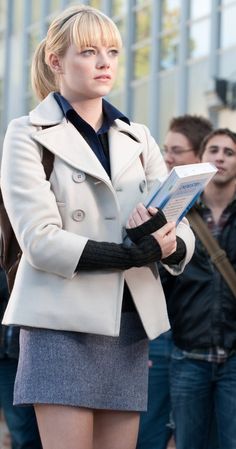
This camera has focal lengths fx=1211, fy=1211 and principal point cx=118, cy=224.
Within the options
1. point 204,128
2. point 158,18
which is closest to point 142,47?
point 158,18

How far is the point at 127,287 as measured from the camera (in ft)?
13.3

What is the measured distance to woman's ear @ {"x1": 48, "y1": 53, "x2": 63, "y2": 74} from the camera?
13.6 ft

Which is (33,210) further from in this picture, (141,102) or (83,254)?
(141,102)

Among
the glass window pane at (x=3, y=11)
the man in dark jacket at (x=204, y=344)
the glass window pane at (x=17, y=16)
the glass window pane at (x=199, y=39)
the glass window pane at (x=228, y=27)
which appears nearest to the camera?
the man in dark jacket at (x=204, y=344)

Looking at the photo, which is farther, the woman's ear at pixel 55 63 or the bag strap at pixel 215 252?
the bag strap at pixel 215 252

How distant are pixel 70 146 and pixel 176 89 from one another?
19662 millimetres

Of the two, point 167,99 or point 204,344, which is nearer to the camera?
point 204,344

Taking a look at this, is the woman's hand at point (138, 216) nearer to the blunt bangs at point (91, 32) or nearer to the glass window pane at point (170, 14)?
the blunt bangs at point (91, 32)

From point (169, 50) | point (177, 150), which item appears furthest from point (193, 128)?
point (169, 50)

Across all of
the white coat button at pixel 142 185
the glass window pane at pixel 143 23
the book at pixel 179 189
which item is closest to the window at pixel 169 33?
the glass window pane at pixel 143 23

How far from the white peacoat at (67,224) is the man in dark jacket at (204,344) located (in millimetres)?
1649

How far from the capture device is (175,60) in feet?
77.8

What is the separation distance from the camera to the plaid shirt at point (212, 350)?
5.72 meters

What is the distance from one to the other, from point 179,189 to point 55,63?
26.4 inches
